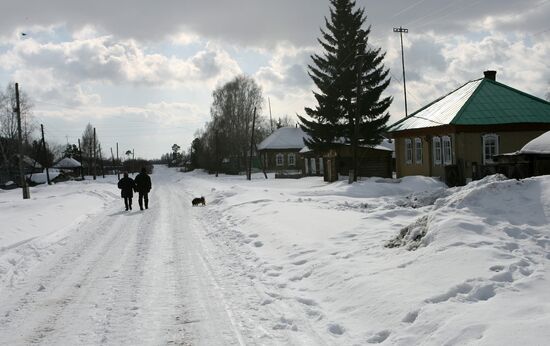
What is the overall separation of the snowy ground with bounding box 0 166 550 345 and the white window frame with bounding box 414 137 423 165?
67.9 ft

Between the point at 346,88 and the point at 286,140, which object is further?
the point at 286,140

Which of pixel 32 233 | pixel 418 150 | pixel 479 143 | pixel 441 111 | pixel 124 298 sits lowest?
pixel 124 298

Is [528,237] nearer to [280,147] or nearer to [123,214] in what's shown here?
[123,214]

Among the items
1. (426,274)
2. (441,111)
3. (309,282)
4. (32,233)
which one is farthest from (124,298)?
(441,111)

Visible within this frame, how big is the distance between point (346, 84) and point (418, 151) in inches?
278

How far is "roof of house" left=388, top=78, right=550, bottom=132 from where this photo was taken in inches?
1106

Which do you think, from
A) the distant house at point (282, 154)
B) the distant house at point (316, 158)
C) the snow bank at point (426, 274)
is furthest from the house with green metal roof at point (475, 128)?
the distant house at point (282, 154)

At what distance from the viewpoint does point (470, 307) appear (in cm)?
520

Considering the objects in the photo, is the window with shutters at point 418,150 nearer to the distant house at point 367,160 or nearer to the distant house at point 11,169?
the distant house at point 367,160

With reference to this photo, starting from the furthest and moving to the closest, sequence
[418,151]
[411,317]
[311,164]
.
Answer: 1. [311,164]
2. [418,151]
3. [411,317]

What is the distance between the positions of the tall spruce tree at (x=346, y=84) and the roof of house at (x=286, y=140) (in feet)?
108

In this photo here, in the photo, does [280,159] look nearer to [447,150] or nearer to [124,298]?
[447,150]

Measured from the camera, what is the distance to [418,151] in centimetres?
3256

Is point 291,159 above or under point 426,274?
above
